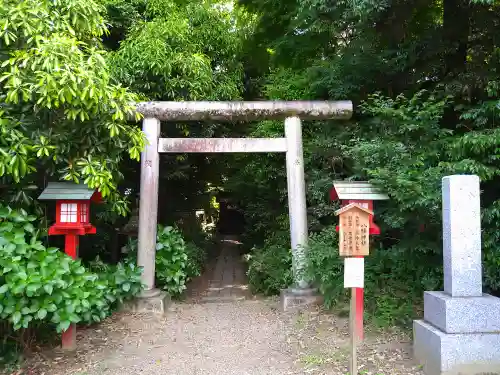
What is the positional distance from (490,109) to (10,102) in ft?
18.4

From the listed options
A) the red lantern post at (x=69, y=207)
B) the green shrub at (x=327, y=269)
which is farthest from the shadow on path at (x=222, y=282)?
the red lantern post at (x=69, y=207)

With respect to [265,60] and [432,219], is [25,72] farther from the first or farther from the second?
[265,60]

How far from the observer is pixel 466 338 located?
3.94 m

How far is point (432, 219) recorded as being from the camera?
5.15 metres

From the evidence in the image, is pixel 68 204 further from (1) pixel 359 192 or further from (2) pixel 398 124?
(2) pixel 398 124

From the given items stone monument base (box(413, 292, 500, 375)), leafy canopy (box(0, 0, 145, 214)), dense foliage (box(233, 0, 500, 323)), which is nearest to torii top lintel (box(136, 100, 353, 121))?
dense foliage (box(233, 0, 500, 323))

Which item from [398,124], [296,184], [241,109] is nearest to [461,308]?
[398,124]

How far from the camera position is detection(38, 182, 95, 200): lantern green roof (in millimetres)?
5164

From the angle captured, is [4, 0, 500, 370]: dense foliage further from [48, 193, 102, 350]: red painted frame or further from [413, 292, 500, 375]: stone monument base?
[413, 292, 500, 375]: stone monument base

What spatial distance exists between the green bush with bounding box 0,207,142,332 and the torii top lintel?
287 cm

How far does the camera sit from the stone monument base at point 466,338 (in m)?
3.90

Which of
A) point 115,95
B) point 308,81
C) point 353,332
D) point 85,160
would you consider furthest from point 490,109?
point 85,160

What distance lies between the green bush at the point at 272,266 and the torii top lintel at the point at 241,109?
2491 mm

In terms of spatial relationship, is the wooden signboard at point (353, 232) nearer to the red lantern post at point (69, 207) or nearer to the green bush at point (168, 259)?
the red lantern post at point (69, 207)
